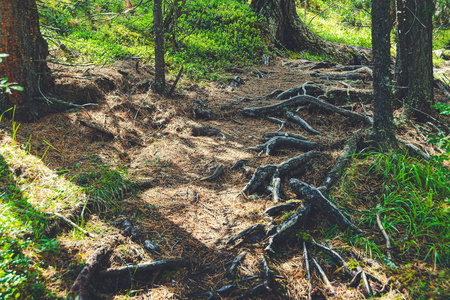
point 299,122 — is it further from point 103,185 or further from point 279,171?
point 103,185

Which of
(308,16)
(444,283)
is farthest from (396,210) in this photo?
(308,16)

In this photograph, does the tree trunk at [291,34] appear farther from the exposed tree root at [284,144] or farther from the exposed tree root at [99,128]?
the exposed tree root at [99,128]

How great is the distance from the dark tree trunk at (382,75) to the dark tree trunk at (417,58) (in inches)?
64.8

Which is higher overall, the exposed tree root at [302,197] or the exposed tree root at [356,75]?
the exposed tree root at [356,75]

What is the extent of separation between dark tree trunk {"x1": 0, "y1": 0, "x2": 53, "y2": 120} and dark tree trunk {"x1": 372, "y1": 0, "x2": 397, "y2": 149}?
214 inches

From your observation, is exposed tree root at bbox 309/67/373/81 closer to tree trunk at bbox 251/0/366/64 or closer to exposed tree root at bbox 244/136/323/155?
exposed tree root at bbox 244/136/323/155

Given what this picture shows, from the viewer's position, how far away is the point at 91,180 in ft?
13.1

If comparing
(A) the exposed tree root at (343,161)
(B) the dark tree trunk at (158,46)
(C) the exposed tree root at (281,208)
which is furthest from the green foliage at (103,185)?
(B) the dark tree trunk at (158,46)

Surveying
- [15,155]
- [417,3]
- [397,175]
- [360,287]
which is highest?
[417,3]

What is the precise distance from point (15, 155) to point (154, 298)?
9.47 feet

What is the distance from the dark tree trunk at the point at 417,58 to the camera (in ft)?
17.8

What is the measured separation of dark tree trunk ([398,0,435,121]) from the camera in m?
5.43

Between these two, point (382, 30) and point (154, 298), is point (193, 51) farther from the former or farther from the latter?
point (154, 298)

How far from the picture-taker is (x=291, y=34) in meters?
13.3
